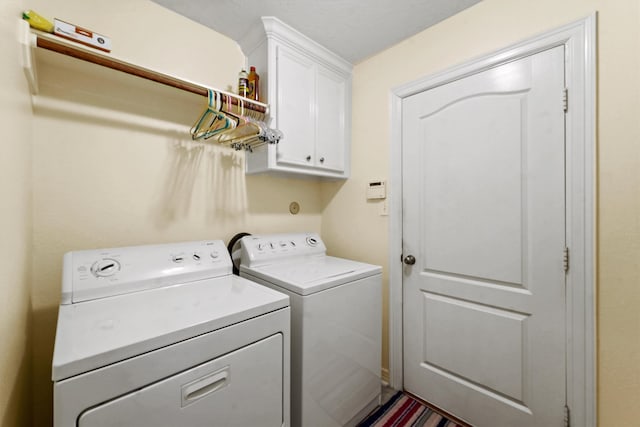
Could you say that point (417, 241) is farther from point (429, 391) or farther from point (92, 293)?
point (92, 293)

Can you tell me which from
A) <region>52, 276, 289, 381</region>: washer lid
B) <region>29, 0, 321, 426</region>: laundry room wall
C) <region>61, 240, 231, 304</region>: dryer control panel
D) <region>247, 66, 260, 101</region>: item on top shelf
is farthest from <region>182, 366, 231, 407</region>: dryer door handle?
<region>247, 66, 260, 101</region>: item on top shelf

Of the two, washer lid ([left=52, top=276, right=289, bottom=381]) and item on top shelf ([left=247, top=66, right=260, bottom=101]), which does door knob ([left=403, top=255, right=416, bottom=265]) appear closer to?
washer lid ([left=52, top=276, right=289, bottom=381])

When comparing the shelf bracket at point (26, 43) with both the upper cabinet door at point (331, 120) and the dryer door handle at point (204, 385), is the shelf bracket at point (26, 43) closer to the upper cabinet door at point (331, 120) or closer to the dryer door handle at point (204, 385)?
the dryer door handle at point (204, 385)

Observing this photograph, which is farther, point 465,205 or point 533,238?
point 465,205

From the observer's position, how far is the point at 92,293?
1.08m

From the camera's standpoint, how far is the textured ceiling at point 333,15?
4.89 ft

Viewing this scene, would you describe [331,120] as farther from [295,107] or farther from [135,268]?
[135,268]

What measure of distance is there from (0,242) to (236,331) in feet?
2.23

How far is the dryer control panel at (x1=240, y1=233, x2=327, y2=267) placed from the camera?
1635mm

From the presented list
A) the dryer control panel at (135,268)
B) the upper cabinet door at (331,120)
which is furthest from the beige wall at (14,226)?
the upper cabinet door at (331,120)

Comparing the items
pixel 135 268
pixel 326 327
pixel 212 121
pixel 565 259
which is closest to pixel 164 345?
pixel 135 268

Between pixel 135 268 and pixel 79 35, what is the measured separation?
99cm

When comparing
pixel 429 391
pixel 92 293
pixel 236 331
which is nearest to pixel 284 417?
pixel 236 331

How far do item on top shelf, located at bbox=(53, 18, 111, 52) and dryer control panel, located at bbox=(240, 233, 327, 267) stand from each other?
113cm
